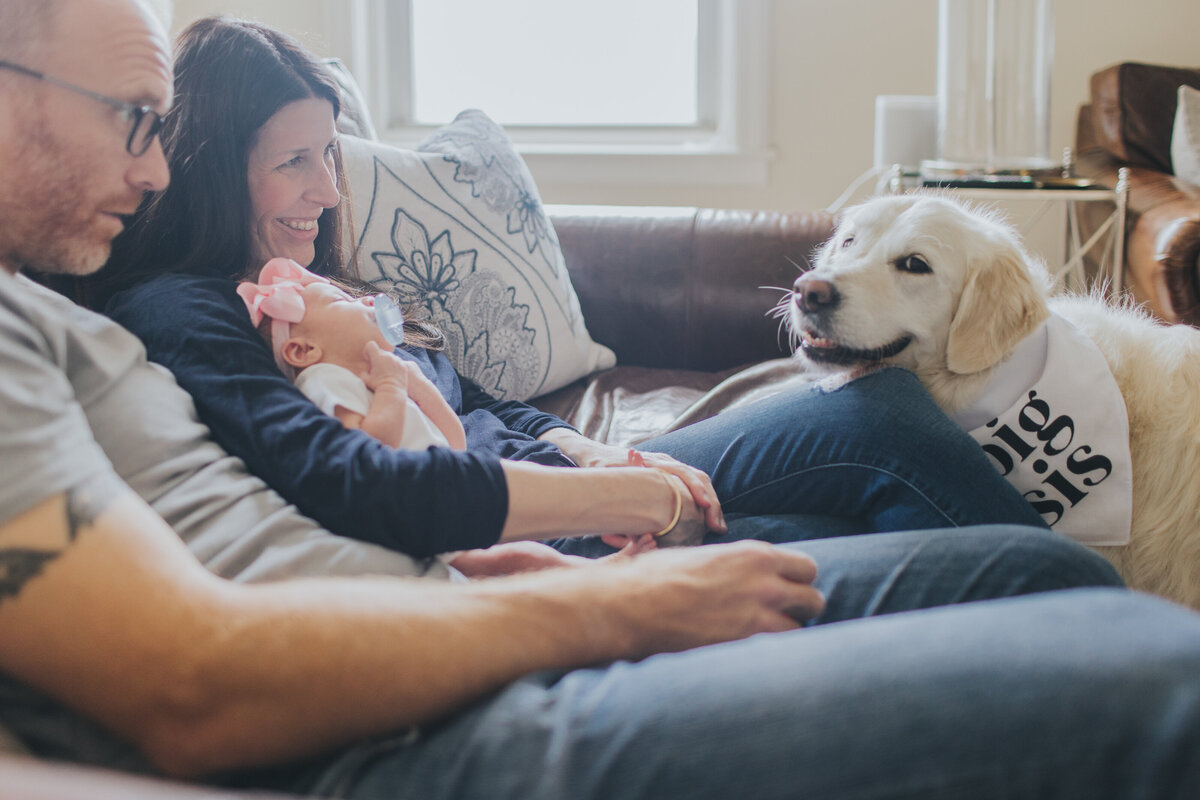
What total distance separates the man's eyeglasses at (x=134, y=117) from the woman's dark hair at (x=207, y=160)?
0.22 metres

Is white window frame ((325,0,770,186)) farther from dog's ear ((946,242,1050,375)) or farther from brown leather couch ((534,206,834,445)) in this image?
dog's ear ((946,242,1050,375))

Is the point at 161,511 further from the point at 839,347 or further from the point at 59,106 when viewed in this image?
the point at 839,347

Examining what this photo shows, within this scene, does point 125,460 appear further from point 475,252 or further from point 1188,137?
point 1188,137

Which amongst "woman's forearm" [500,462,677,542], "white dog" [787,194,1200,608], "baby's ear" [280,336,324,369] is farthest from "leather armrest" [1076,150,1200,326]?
"baby's ear" [280,336,324,369]

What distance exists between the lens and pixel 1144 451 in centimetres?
129

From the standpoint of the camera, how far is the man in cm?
55

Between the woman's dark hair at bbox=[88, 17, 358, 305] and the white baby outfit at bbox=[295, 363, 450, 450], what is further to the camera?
the woman's dark hair at bbox=[88, 17, 358, 305]

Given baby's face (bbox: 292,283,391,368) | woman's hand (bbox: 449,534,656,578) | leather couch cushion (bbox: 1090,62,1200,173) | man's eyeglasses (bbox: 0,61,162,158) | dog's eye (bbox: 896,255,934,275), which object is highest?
leather couch cushion (bbox: 1090,62,1200,173)

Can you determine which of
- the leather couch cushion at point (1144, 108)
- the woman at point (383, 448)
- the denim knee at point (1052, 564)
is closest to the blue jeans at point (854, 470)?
the woman at point (383, 448)

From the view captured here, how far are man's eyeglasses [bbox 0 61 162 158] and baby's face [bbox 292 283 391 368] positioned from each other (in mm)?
233

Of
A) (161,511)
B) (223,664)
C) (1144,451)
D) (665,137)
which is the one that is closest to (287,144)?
(161,511)

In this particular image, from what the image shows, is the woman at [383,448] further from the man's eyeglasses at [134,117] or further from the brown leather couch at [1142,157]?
the brown leather couch at [1142,157]

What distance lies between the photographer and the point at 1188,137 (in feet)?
8.94

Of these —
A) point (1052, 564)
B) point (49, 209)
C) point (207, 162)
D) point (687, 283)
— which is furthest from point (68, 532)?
point (687, 283)
